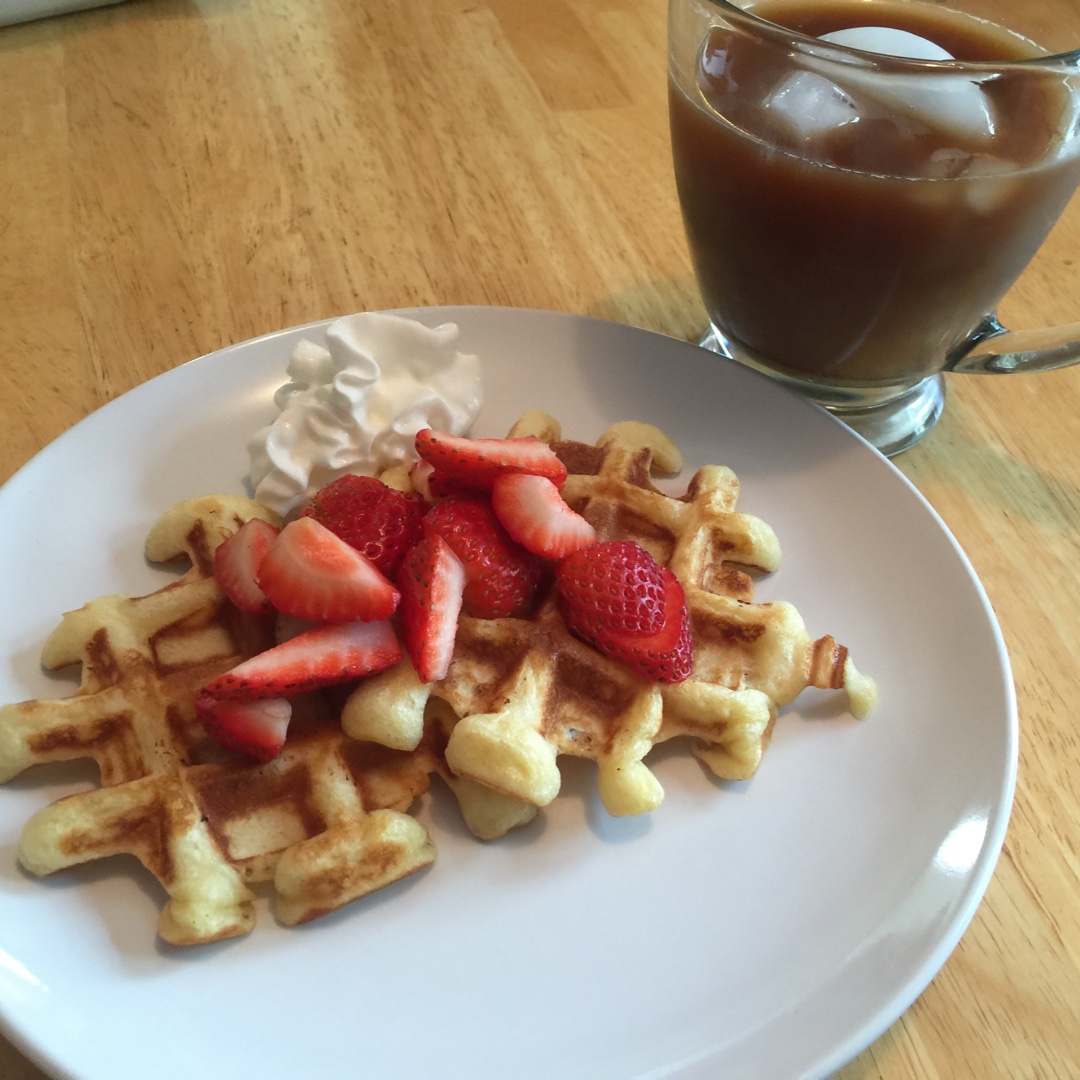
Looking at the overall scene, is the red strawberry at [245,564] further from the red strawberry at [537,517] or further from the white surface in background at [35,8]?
the white surface in background at [35,8]

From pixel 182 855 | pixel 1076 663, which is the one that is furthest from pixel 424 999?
pixel 1076 663

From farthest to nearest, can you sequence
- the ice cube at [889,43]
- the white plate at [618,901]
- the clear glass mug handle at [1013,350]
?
the clear glass mug handle at [1013,350] < the ice cube at [889,43] < the white plate at [618,901]

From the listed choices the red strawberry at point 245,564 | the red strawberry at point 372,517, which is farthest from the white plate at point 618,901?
the red strawberry at point 372,517

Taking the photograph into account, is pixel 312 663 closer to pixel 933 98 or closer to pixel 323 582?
pixel 323 582

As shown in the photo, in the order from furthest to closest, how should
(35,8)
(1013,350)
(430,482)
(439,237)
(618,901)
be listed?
(35,8) < (439,237) < (1013,350) < (430,482) < (618,901)

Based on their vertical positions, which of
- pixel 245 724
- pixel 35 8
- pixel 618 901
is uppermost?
pixel 35 8

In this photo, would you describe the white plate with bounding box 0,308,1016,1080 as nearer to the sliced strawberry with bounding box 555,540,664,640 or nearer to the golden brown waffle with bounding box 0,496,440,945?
the golden brown waffle with bounding box 0,496,440,945

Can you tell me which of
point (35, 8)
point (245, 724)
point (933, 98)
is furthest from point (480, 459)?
point (35, 8)
